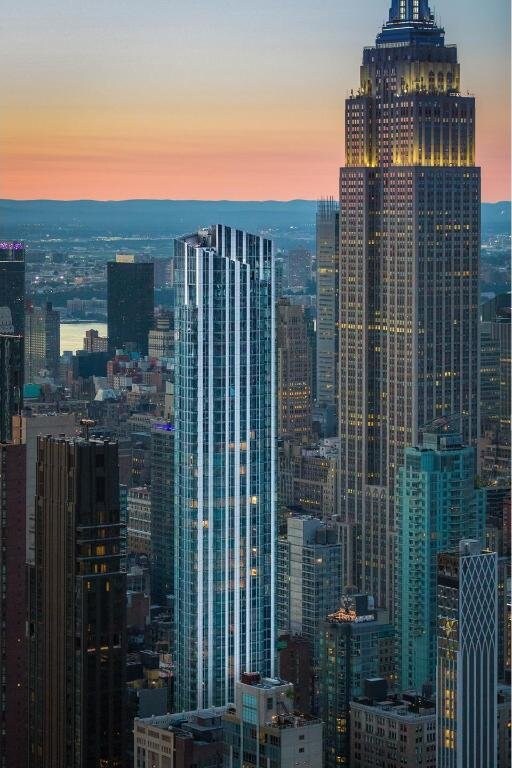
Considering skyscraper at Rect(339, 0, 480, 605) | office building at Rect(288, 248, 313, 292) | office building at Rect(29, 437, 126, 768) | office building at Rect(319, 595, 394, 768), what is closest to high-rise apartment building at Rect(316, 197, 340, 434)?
skyscraper at Rect(339, 0, 480, 605)

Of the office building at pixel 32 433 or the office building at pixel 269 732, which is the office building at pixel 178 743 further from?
the office building at pixel 32 433

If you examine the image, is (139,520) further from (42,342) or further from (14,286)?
(14,286)

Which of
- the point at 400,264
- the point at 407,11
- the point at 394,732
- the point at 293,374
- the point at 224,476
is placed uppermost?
the point at 407,11

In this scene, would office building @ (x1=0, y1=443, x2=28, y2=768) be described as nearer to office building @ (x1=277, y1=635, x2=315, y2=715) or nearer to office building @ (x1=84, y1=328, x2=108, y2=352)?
office building @ (x1=277, y1=635, x2=315, y2=715)

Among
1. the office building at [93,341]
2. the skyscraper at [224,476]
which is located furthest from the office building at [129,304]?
the skyscraper at [224,476]

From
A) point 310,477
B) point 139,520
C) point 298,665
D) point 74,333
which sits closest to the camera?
point 298,665

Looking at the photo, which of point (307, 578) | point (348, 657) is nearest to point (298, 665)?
point (348, 657)
